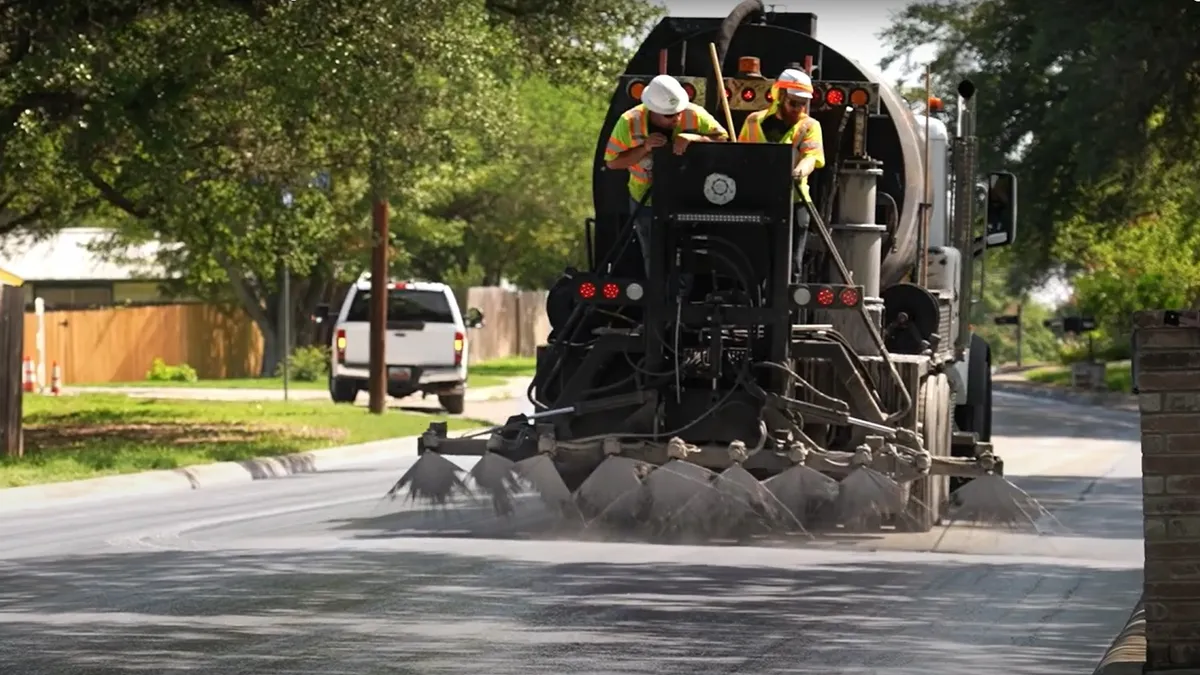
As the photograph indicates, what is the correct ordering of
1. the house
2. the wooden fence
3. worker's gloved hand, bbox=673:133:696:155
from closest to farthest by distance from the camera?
worker's gloved hand, bbox=673:133:696:155
the wooden fence
the house

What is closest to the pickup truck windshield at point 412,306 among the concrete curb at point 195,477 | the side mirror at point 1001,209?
the concrete curb at point 195,477

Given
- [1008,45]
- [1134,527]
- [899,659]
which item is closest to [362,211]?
[1008,45]

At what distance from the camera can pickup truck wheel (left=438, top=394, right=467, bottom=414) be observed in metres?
37.2

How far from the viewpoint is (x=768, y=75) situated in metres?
16.2

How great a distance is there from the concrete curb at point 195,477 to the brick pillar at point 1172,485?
40.6ft

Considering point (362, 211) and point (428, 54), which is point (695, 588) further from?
point (362, 211)

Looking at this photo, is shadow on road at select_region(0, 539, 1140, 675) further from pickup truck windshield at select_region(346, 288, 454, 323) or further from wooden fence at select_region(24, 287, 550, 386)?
wooden fence at select_region(24, 287, 550, 386)

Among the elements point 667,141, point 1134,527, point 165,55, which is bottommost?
point 1134,527

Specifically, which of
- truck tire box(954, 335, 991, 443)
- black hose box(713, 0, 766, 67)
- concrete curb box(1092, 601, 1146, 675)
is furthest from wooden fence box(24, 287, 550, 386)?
concrete curb box(1092, 601, 1146, 675)

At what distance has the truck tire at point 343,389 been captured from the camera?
36938 mm

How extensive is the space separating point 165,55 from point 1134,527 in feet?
35.9

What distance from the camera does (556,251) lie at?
67062mm

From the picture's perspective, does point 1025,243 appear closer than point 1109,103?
No

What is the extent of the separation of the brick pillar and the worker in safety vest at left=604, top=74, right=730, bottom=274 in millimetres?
6222
